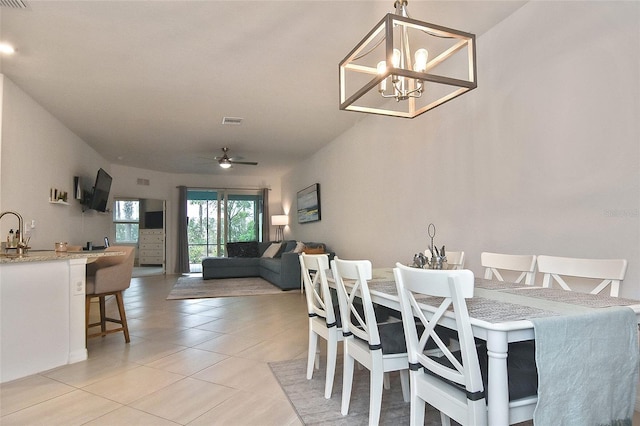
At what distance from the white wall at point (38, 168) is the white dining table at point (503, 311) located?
4166 millimetres

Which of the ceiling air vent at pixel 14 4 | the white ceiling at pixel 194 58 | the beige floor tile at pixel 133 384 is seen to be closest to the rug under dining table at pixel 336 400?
the beige floor tile at pixel 133 384

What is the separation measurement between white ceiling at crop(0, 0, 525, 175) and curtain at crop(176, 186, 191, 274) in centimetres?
386

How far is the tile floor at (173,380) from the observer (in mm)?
2064

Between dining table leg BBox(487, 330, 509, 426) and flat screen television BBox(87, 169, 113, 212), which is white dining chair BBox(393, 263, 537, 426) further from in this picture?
flat screen television BBox(87, 169, 113, 212)

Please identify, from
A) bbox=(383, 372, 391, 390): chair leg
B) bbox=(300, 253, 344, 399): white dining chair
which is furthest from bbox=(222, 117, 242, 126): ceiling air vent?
bbox=(383, 372, 391, 390): chair leg

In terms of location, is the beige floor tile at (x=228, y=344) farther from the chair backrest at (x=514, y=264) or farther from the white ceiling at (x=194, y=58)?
the white ceiling at (x=194, y=58)

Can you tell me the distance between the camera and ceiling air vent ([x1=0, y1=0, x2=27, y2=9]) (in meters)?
2.51

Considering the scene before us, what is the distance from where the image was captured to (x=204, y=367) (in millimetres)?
2803

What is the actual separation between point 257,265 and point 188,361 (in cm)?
546

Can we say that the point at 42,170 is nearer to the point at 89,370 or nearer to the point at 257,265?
the point at 89,370

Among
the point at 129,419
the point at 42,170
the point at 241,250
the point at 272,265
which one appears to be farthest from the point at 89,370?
the point at 241,250

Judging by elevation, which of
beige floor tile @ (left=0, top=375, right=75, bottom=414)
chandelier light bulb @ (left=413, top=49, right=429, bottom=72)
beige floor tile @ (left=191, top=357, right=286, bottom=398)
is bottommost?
beige floor tile @ (left=191, top=357, right=286, bottom=398)

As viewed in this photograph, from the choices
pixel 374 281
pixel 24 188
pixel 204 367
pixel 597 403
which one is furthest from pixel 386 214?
pixel 24 188

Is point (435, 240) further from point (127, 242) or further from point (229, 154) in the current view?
point (127, 242)
